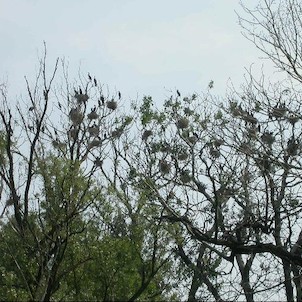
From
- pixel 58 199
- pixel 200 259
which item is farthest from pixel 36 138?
pixel 200 259

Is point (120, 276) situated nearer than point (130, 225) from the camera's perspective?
Yes

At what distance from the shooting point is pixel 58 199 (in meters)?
10.5

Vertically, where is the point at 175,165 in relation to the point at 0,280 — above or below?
above

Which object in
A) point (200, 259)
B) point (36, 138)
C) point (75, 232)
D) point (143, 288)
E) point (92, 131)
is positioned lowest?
point (143, 288)

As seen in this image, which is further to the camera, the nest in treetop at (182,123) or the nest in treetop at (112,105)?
the nest in treetop at (112,105)

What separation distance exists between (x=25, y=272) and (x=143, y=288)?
1685 millimetres

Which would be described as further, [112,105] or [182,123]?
[112,105]

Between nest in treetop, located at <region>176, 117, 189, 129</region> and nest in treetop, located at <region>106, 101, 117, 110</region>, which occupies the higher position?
nest in treetop, located at <region>106, 101, 117, 110</region>

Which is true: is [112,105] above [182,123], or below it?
above

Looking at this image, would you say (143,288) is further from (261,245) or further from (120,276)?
(261,245)

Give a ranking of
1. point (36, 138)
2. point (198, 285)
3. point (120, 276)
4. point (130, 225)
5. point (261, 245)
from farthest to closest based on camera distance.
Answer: point (198, 285), point (36, 138), point (130, 225), point (120, 276), point (261, 245)

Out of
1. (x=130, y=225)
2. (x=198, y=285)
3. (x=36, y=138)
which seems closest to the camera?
(x=130, y=225)

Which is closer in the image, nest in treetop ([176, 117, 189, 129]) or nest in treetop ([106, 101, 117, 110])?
nest in treetop ([176, 117, 189, 129])

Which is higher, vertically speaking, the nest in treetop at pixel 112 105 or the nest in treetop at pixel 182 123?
the nest in treetop at pixel 112 105
